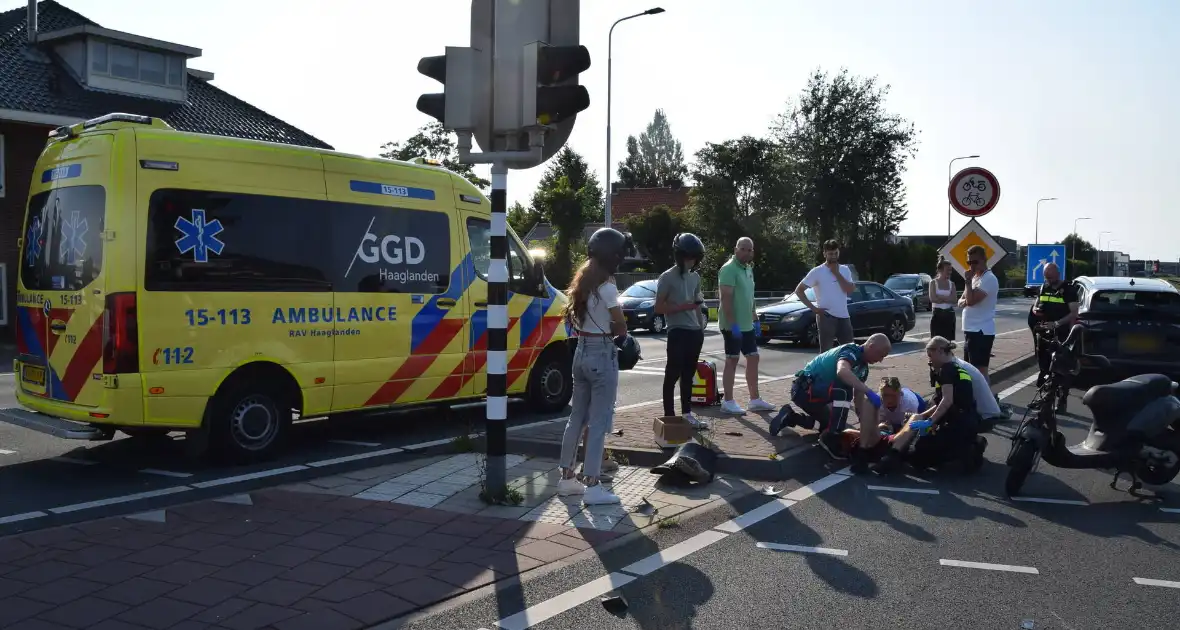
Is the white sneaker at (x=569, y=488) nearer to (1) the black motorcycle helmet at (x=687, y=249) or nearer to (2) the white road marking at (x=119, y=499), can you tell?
(2) the white road marking at (x=119, y=499)

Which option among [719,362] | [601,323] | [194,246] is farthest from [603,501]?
[719,362]

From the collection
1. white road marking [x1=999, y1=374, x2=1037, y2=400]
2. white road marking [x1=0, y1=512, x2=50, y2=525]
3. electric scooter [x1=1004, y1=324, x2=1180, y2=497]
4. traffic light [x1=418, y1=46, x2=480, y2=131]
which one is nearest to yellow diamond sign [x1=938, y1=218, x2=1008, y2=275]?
white road marking [x1=999, y1=374, x2=1037, y2=400]

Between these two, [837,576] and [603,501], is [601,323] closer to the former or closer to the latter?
[603,501]

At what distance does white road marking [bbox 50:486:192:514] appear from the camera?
633 centimetres

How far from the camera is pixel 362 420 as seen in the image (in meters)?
10.3

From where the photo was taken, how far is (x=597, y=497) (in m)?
6.37

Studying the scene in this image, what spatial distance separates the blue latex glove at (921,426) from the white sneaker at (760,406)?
9.23 feet

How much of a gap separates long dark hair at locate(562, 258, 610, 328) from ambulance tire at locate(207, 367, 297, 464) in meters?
3.04

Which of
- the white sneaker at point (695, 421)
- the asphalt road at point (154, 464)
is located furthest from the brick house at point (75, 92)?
the white sneaker at point (695, 421)

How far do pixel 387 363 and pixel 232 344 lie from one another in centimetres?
155

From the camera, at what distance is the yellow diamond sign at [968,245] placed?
1212 centimetres

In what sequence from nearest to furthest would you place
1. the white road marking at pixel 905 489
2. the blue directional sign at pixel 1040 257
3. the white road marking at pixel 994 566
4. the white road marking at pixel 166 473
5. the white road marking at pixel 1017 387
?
the white road marking at pixel 994 566 < the white road marking at pixel 905 489 < the white road marking at pixel 166 473 < the white road marking at pixel 1017 387 < the blue directional sign at pixel 1040 257

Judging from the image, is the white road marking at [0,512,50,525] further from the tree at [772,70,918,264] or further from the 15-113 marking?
the tree at [772,70,918,264]

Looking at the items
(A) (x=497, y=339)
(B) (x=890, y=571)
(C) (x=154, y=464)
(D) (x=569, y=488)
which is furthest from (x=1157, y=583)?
(C) (x=154, y=464)
